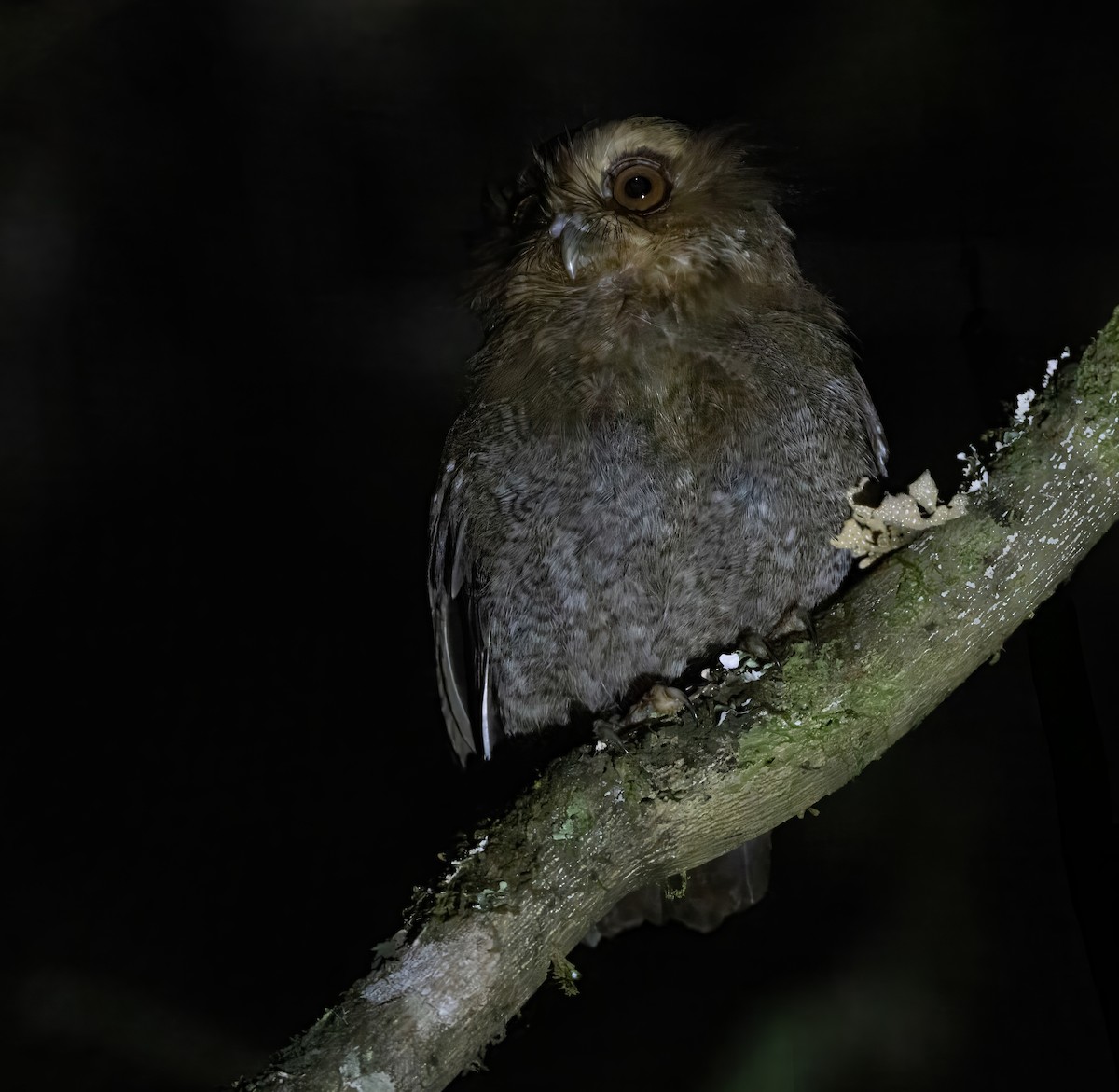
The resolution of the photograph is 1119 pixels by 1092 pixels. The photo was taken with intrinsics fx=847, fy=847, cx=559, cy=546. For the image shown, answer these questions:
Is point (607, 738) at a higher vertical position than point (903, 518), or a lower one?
lower

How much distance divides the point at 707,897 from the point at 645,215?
94 centimetres

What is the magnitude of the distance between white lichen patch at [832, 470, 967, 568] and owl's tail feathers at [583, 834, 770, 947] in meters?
0.51

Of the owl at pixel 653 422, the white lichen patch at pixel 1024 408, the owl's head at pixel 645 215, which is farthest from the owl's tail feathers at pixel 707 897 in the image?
the owl's head at pixel 645 215

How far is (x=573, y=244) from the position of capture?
1.04 metres

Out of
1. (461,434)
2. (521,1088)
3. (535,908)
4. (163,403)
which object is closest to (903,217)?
(461,434)

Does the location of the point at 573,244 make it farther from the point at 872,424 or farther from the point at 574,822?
the point at 574,822

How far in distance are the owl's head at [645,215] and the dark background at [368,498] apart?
9 centimetres

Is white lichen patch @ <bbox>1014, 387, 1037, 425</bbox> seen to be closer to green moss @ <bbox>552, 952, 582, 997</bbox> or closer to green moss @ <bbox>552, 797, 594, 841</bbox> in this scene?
green moss @ <bbox>552, 797, 594, 841</bbox>

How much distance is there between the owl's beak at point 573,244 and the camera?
1.04 metres

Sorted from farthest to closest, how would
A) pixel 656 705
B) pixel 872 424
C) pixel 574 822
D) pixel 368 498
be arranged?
pixel 368 498 → pixel 872 424 → pixel 656 705 → pixel 574 822

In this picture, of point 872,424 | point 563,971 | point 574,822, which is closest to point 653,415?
point 872,424

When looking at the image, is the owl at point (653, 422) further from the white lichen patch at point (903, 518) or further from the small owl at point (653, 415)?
the white lichen patch at point (903, 518)

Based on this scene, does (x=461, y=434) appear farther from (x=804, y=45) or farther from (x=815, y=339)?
(x=804, y=45)

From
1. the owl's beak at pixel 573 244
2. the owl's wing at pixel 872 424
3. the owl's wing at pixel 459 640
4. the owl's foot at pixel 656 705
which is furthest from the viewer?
the owl's wing at pixel 459 640
